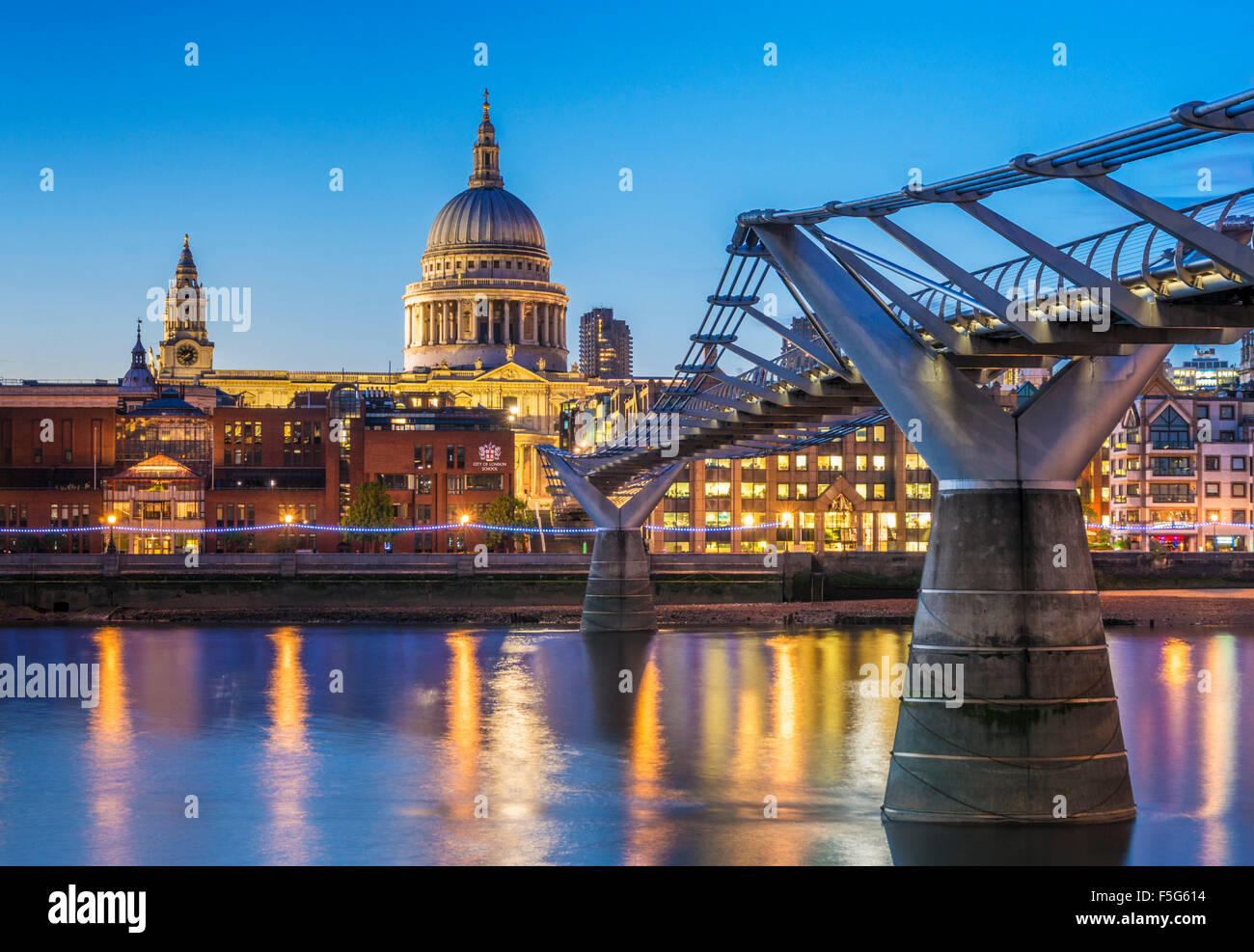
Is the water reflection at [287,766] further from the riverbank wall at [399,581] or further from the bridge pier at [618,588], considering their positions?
the riverbank wall at [399,581]

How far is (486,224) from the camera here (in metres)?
175

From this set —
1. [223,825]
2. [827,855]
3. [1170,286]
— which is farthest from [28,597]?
[1170,286]

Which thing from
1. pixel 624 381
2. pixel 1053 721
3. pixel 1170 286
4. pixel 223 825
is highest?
pixel 624 381

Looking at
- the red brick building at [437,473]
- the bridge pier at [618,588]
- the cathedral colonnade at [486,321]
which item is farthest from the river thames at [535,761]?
the cathedral colonnade at [486,321]

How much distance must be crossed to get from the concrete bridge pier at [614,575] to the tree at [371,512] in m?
36.1

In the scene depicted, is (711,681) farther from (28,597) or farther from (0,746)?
(28,597)

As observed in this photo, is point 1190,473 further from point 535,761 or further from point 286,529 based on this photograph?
point 535,761

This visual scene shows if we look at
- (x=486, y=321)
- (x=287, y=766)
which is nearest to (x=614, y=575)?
(x=287, y=766)

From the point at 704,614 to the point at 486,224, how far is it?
11145 cm

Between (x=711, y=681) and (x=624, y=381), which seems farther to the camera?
(x=624, y=381)

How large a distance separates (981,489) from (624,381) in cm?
13592

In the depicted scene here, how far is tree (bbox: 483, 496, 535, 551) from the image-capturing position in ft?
335

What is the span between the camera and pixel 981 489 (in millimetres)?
21562

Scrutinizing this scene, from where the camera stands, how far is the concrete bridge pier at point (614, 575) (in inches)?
2456
